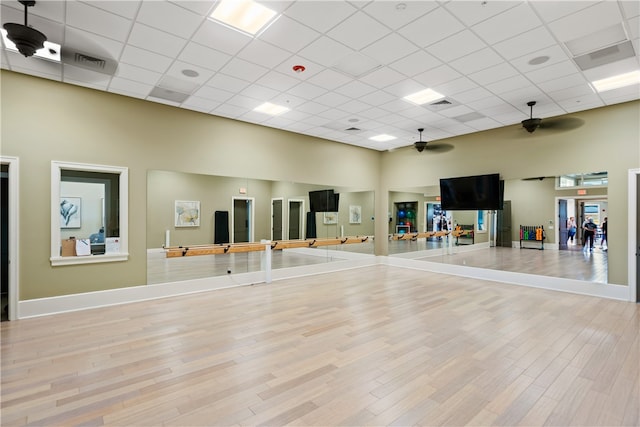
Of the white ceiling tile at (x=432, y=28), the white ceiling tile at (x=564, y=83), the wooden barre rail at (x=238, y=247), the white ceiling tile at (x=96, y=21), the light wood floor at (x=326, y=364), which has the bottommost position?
the light wood floor at (x=326, y=364)

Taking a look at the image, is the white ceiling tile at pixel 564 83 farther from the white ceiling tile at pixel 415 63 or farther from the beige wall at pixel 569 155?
the white ceiling tile at pixel 415 63

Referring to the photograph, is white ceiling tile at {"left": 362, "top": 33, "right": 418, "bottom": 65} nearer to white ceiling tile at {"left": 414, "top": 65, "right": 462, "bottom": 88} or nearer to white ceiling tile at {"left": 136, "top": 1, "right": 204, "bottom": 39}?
white ceiling tile at {"left": 414, "top": 65, "right": 462, "bottom": 88}

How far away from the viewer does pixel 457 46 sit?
3.78m

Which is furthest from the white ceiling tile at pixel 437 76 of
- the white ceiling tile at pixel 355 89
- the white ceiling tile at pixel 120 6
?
the white ceiling tile at pixel 120 6

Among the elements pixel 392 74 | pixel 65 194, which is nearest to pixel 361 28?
pixel 392 74

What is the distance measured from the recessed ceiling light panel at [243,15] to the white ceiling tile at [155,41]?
0.71 metres

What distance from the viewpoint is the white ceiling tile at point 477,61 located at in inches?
155

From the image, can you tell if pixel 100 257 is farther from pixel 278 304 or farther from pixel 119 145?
pixel 278 304

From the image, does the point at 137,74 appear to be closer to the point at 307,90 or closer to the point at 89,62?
the point at 89,62

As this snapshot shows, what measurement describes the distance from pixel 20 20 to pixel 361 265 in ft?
25.9

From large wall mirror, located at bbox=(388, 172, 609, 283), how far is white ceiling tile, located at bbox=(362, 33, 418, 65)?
14.7 ft

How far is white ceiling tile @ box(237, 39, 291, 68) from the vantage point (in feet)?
12.4

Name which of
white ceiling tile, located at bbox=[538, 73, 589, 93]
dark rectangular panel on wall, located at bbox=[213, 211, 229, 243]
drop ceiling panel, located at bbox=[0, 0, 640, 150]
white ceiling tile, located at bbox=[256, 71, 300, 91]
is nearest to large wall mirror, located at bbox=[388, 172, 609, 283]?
drop ceiling panel, located at bbox=[0, 0, 640, 150]

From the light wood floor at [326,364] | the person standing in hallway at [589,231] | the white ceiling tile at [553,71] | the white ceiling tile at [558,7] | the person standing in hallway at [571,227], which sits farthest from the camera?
the person standing in hallway at [571,227]
